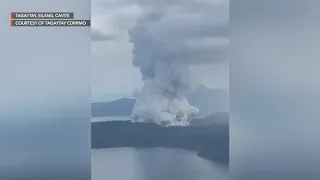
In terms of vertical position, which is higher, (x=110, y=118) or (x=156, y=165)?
(x=110, y=118)

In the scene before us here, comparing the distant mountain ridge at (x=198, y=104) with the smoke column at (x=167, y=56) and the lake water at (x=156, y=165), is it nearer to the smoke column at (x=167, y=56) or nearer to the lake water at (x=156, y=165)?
the smoke column at (x=167, y=56)

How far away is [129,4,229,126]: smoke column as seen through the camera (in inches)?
157

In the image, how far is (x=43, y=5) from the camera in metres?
3.92

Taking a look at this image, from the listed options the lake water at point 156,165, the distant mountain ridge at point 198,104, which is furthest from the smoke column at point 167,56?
the lake water at point 156,165

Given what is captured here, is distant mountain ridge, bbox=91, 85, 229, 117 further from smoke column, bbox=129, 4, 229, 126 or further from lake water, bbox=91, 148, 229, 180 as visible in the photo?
lake water, bbox=91, 148, 229, 180

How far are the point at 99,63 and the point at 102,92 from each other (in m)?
0.23

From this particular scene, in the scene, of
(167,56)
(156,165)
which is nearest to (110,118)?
(156,165)

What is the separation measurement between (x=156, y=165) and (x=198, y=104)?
586mm

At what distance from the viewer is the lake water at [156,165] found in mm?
3988

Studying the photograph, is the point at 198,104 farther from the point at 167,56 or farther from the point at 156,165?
the point at 156,165

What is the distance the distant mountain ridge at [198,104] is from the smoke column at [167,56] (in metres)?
0.08

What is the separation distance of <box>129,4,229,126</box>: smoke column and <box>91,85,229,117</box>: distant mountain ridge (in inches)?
3.1

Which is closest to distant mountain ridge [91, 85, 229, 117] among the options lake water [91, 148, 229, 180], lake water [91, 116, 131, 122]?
lake water [91, 116, 131, 122]

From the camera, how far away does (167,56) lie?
3.99 meters
